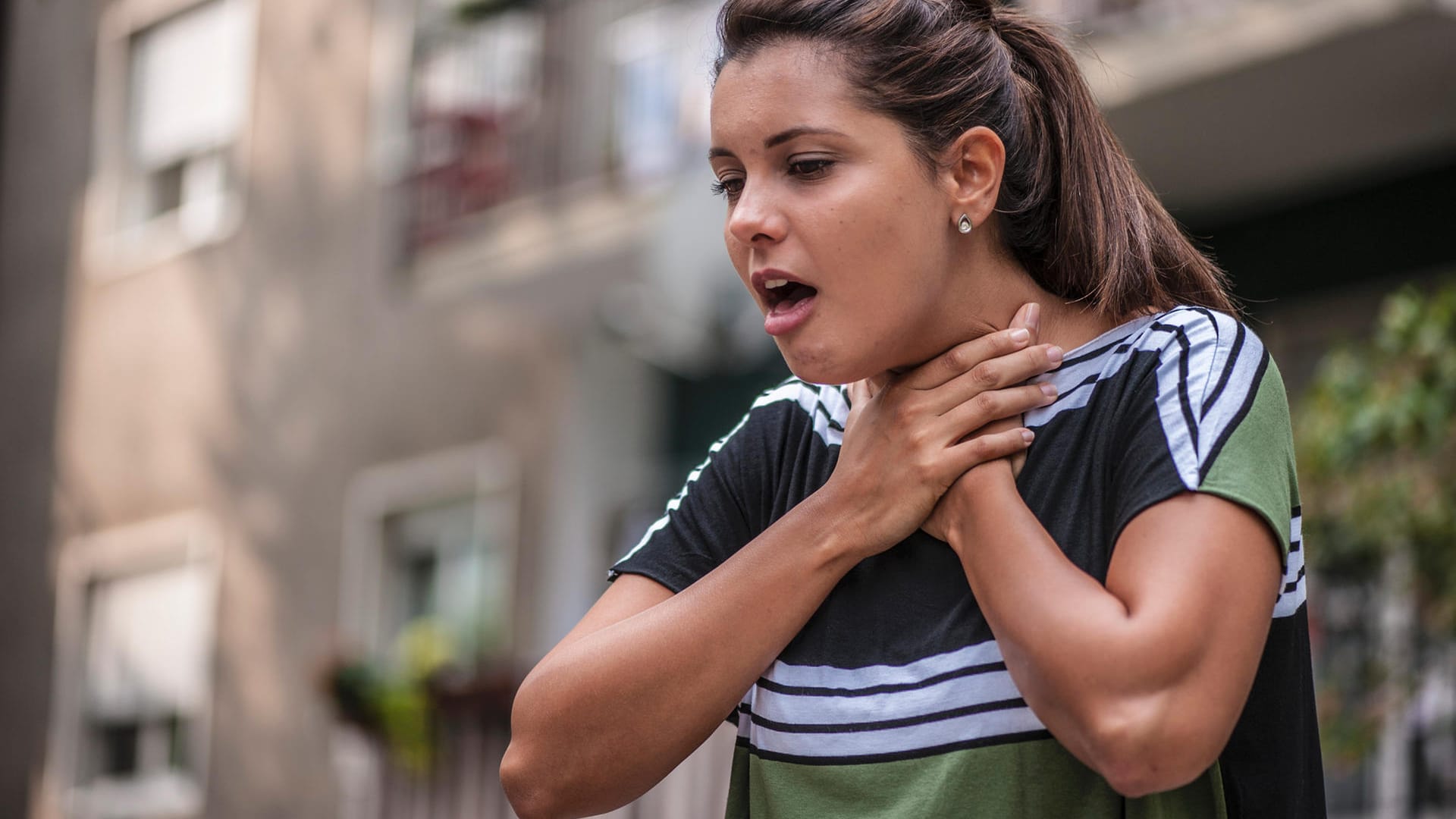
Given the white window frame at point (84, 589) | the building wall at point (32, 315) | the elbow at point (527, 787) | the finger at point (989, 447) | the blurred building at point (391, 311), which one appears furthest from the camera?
the building wall at point (32, 315)

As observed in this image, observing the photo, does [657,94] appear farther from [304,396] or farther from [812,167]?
[812,167]

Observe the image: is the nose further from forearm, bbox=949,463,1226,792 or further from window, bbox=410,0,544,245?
window, bbox=410,0,544,245

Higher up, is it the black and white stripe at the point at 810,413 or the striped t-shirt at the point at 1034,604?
the black and white stripe at the point at 810,413

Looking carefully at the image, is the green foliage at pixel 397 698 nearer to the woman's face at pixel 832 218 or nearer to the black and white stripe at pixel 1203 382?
the woman's face at pixel 832 218

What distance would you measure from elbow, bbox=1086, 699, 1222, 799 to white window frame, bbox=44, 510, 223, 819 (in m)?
11.7

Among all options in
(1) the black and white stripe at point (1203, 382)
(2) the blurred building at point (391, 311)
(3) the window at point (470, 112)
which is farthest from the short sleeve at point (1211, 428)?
(3) the window at point (470, 112)

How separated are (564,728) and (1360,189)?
665 cm

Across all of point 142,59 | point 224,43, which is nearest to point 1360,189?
point 224,43

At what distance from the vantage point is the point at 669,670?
6.16 ft

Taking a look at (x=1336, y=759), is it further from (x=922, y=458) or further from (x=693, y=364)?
(x=693, y=364)

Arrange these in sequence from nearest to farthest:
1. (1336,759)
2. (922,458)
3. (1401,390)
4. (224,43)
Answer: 1. (922,458)
2. (1401,390)
3. (1336,759)
4. (224,43)

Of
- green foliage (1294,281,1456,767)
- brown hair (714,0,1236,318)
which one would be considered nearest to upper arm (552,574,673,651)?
brown hair (714,0,1236,318)

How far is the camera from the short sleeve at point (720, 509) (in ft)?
6.77

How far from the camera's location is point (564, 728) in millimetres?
1917
